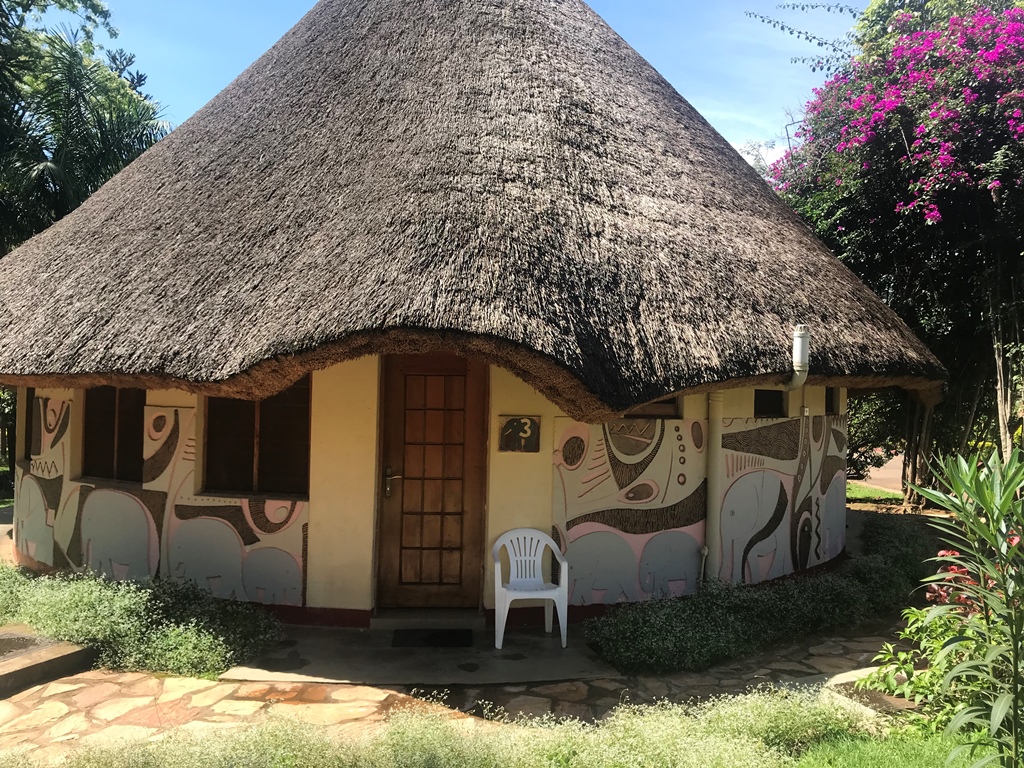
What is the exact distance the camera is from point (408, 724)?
11.9 ft

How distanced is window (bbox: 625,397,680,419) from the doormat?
2264mm

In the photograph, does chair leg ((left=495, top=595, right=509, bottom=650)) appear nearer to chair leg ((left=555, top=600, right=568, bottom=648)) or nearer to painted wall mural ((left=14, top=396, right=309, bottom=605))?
chair leg ((left=555, top=600, right=568, bottom=648))

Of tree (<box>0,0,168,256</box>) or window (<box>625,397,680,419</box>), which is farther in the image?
tree (<box>0,0,168,256</box>)

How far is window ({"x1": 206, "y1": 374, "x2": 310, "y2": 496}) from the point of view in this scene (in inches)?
236

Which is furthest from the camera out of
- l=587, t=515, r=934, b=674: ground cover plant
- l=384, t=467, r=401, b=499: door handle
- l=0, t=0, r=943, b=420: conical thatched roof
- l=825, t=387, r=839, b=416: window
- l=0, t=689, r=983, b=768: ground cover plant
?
l=825, t=387, r=839, b=416: window

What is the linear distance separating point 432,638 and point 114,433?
3757mm

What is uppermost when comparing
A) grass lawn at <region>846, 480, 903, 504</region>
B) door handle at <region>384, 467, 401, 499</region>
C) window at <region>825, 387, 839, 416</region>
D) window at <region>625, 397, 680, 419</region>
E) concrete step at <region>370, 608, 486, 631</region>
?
window at <region>825, 387, 839, 416</region>

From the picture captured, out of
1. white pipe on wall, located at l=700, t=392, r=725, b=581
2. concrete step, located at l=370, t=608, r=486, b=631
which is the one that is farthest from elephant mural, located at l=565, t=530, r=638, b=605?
concrete step, located at l=370, t=608, r=486, b=631

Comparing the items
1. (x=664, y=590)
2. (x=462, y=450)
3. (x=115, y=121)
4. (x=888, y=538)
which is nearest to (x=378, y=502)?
(x=462, y=450)

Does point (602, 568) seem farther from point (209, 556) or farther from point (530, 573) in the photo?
point (209, 556)

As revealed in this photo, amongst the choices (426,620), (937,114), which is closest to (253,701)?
(426,620)

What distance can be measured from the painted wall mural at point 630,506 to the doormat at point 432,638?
960mm

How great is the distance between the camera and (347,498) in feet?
18.8

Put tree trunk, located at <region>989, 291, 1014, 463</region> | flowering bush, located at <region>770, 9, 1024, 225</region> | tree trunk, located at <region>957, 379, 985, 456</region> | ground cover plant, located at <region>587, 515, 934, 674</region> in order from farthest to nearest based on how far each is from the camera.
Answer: tree trunk, located at <region>957, 379, 985, 456</region>
tree trunk, located at <region>989, 291, 1014, 463</region>
flowering bush, located at <region>770, 9, 1024, 225</region>
ground cover plant, located at <region>587, 515, 934, 674</region>
